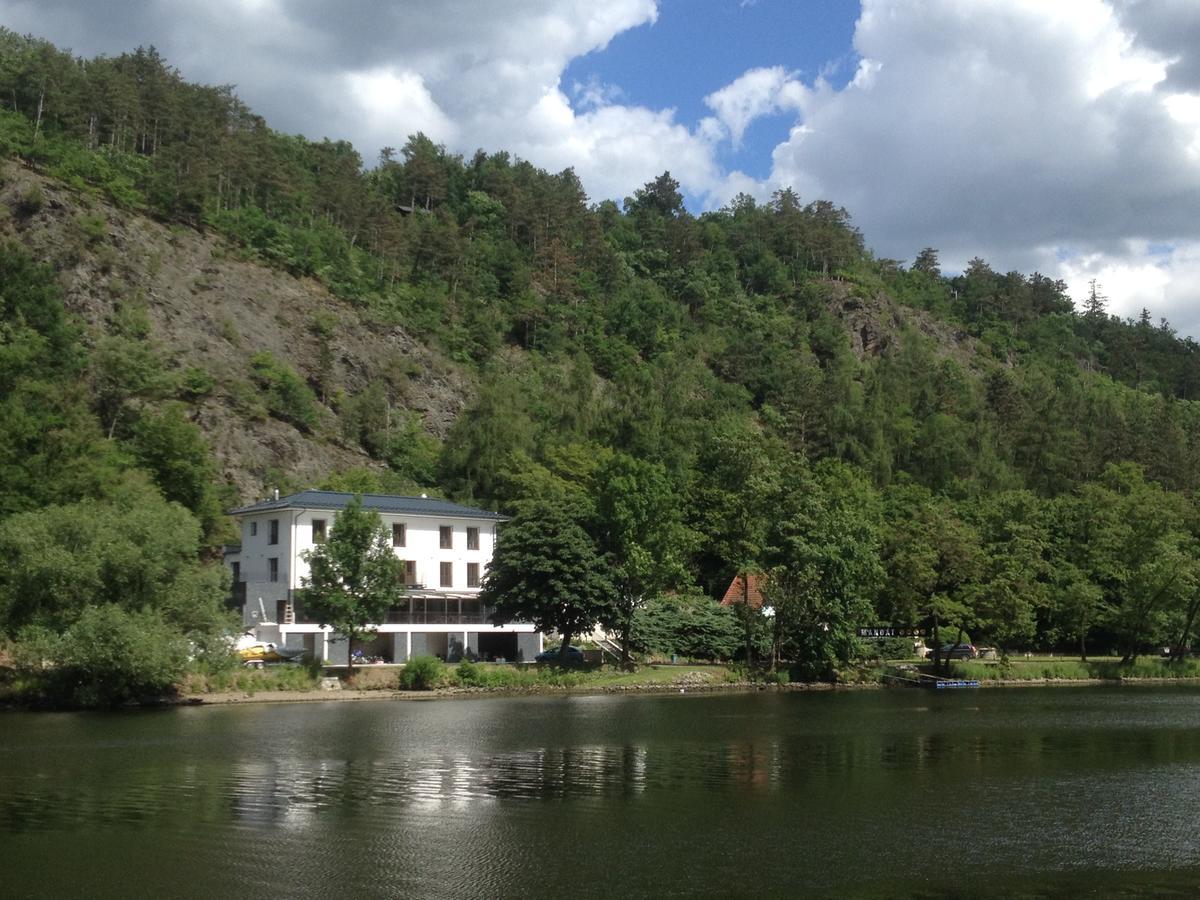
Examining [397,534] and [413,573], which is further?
[413,573]

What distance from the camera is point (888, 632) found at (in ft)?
266

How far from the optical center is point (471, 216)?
154000mm

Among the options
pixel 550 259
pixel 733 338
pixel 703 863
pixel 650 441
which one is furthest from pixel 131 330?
pixel 703 863

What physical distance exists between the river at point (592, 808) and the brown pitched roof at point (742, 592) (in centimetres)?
3008

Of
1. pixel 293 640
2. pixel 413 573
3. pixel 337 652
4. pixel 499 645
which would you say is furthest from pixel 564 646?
pixel 293 640

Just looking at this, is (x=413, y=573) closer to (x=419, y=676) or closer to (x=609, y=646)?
(x=609, y=646)

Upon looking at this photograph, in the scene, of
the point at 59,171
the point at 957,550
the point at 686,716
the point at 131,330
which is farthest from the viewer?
the point at 59,171

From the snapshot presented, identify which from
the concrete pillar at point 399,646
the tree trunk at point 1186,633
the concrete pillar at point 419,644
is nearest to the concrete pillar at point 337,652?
the concrete pillar at point 399,646

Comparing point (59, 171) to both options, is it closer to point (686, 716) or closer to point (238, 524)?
point (238, 524)

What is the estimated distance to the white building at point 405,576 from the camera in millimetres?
69000

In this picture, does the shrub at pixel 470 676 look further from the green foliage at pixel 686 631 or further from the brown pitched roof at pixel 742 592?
the brown pitched roof at pixel 742 592

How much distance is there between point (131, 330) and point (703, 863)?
87679 mm

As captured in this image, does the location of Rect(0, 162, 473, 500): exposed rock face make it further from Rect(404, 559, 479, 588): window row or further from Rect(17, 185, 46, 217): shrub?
Rect(404, 559, 479, 588): window row

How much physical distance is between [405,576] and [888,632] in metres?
34.1
